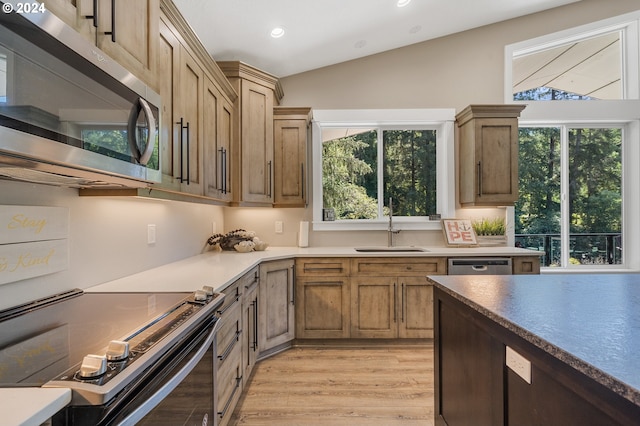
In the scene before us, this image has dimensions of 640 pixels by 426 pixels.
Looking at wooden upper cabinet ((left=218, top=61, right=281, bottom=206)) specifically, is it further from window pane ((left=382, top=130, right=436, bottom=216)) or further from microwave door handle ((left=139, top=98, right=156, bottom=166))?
microwave door handle ((left=139, top=98, right=156, bottom=166))

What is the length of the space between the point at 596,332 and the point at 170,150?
1.88m

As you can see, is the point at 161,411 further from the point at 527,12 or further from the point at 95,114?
the point at 527,12

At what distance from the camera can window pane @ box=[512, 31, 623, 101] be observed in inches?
145

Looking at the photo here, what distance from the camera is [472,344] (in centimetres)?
132

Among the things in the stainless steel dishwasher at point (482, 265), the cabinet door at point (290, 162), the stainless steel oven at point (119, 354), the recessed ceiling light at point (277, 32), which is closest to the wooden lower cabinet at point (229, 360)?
the stainless steel oven at point (119, 354)

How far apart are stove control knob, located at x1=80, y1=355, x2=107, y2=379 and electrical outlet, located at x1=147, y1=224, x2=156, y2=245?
4.76 ft

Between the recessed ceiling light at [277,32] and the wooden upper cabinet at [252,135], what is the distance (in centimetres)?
35

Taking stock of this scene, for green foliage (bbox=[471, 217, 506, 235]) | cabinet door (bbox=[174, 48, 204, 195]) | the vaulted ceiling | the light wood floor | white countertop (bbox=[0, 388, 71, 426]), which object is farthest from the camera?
green foliage (bbox=[471, 217, 506, 235])

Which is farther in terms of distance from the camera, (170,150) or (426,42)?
(426,42)

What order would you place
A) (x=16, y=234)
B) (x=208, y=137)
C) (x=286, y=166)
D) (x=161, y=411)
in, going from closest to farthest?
(x=161, y=411) → (x=16, y=234) → (x=208, y=137) → (x=286, y=166)

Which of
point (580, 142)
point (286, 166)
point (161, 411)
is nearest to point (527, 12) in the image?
point (580, 142)

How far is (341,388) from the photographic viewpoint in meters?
2.27

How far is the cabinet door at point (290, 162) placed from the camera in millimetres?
3250

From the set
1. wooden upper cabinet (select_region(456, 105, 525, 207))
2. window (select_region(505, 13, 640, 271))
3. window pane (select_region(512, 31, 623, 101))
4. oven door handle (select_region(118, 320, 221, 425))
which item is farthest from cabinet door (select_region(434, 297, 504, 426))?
window pane (select_region(512, 31, 623, 101))
